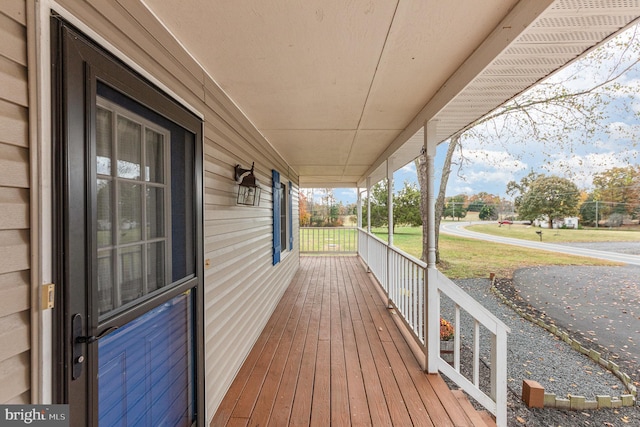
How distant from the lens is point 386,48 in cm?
155

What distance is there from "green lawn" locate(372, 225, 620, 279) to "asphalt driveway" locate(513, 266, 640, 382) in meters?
0.61

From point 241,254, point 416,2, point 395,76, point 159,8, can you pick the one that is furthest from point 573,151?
point 159,8

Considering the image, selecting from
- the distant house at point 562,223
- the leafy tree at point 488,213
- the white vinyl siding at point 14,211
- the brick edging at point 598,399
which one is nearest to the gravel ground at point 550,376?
the brick edging at point 598,399

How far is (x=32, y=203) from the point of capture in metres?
0.77

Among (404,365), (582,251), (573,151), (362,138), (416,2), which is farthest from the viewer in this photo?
(582,251)

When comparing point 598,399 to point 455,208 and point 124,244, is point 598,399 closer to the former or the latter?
point 124,244

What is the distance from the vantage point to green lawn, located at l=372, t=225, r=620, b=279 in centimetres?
926

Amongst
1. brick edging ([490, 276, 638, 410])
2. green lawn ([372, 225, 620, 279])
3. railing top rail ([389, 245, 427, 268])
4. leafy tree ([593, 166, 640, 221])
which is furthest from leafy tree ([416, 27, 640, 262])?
green lawn ([372, 225, 620, 279])

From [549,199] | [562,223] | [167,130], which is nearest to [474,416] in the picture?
[167,130]

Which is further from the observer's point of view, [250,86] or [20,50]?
[250,86]

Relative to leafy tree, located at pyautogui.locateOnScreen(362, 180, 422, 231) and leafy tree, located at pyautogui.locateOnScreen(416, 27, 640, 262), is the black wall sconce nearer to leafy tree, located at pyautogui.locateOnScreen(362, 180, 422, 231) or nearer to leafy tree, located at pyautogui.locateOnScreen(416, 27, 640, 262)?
leafy tree, located at pyautogui.locateOnScreen(416, 27, 640, 262)

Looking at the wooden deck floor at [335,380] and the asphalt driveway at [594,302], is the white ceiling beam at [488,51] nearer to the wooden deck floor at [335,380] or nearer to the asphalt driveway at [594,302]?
the wooden deck floor at [335,380]

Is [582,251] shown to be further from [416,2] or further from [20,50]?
[20,50]

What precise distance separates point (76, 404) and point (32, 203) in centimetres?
69
